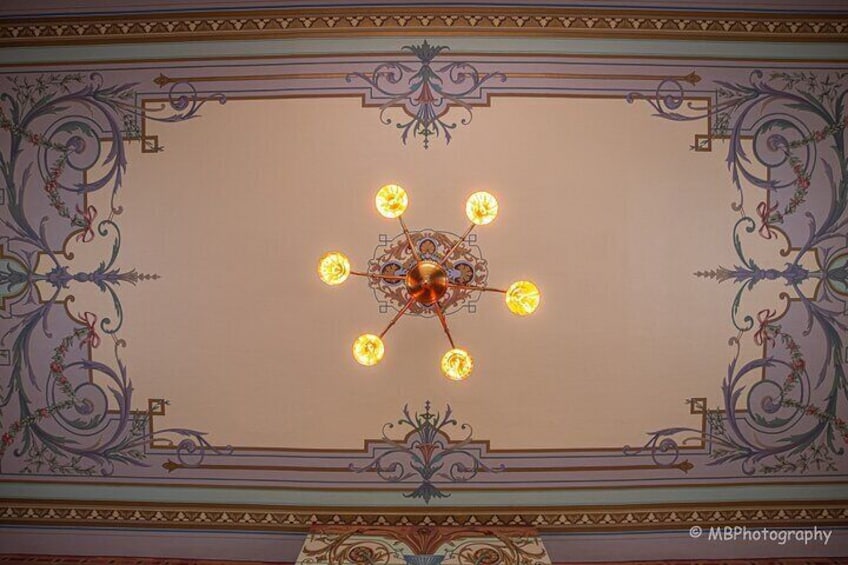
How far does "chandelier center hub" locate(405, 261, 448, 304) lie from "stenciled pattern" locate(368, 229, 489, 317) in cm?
49

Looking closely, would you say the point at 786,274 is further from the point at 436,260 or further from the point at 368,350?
the point at 368,350

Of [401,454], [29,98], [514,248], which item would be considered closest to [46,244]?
[29,98]

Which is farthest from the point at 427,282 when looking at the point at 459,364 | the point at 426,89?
the point at 426,89

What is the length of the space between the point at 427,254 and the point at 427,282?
22.7 inches

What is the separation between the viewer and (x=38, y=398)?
358cm

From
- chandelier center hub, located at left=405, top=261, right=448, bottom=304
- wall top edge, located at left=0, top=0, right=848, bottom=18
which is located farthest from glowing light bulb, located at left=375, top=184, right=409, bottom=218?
Answer: wall top edge, located at left=0, top=0, right=848, bottom=18

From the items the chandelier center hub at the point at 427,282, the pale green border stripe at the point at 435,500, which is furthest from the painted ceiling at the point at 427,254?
the chandelier center hub at the point at 427,282

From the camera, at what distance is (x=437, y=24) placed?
3.31 m

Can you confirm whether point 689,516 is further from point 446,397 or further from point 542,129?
point 542,129

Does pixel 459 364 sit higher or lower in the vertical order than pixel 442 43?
lower

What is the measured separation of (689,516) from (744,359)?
1094 mm

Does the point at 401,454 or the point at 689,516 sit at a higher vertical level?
the point at 401,454

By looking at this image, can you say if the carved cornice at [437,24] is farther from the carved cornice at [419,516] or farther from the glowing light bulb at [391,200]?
the carved cornice at [419,516]

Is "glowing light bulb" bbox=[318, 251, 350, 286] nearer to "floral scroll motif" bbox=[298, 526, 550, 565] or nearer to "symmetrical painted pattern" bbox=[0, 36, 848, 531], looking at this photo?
"symmetrical painted pattern" bbox=[0, 36, 848, 531]
